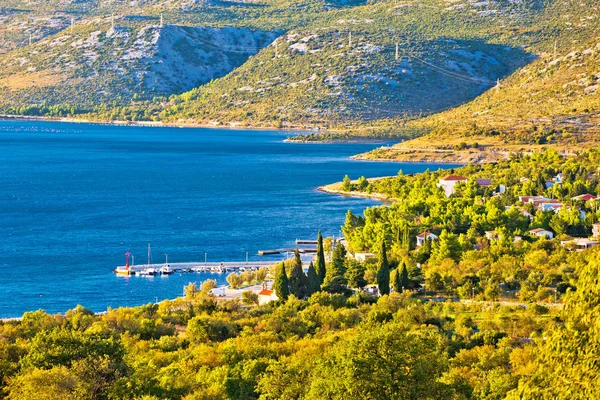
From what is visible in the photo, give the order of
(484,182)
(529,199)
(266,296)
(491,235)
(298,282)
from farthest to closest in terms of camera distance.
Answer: (484,182), (529,199), (491,235), (266,296), (298,282)

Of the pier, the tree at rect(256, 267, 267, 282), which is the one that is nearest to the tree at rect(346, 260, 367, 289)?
the tree at rect(256, 267, 267, 282)

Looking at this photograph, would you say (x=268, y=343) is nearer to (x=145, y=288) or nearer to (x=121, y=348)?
(x=121, y=348)

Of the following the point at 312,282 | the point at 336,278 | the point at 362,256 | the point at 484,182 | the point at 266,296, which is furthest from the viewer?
the point at 484,182

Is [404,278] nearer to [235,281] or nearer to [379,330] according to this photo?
[235,281]

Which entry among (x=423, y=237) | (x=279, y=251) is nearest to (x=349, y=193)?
(x=279, y=251)

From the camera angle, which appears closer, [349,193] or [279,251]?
[279,251]

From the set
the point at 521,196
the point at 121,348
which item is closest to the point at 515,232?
the point at 521,196

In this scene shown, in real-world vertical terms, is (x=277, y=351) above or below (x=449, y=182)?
above
